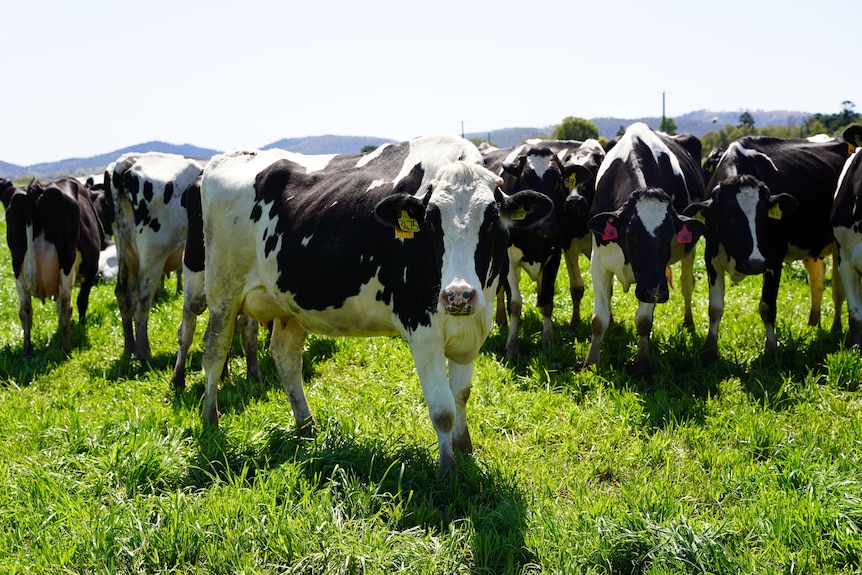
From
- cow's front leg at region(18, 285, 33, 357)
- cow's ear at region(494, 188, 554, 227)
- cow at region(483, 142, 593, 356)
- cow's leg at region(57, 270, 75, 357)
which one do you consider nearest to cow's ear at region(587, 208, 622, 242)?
cow at region(483, 142, 593, 356)

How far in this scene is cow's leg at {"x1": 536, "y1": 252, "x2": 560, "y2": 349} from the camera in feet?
27.8

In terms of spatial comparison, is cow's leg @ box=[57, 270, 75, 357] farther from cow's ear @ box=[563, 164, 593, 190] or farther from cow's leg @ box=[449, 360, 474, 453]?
cow's ear @ box=[563, 164, 593, 190]

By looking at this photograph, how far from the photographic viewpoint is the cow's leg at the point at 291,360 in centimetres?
598

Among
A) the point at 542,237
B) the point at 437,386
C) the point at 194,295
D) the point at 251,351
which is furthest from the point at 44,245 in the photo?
the point at 437,386

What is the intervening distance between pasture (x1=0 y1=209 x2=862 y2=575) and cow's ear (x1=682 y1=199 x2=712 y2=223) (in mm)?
1429

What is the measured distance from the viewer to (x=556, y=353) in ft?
26.0

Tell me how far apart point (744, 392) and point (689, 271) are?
2759 mm

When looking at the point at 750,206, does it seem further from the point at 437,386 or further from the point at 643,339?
the point at 437,386

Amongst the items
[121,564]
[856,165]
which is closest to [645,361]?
[856,165]

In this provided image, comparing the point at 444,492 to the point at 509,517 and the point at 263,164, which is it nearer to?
the point at 509,517

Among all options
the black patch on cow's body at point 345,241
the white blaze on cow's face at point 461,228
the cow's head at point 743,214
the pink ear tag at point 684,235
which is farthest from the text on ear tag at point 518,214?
the cow's head at point 743,214

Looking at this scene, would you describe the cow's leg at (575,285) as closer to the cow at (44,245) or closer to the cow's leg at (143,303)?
the cow's leg at (143,303)

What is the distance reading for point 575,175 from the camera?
8.56 meters

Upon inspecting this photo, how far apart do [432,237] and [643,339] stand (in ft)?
11.4
